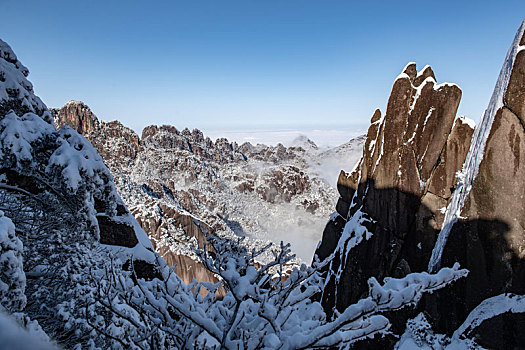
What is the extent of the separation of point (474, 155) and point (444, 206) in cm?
273

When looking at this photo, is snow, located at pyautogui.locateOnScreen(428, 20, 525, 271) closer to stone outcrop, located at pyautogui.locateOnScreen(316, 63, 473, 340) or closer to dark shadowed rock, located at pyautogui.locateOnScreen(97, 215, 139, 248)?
stone outcrop, located at pyautogui.locateOnScreen(316, 63, 473, 340)

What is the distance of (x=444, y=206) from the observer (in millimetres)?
12414

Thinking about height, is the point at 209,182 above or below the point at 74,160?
below

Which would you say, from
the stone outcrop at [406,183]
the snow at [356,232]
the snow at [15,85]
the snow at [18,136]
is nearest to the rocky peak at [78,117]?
the snow at [15,85]

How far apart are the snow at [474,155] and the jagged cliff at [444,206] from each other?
6 centimetres

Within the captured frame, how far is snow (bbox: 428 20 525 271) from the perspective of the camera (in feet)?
31.3

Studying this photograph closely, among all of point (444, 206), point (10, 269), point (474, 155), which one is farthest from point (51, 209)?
point (444, 206)

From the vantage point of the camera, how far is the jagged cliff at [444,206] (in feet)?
30.6

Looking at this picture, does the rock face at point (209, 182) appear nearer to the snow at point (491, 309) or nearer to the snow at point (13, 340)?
the snow at point (491, 309)

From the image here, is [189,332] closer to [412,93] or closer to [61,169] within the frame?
[61,169]

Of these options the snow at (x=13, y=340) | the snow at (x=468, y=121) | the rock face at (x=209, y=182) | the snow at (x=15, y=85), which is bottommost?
the rock face at (x=209, y=182)

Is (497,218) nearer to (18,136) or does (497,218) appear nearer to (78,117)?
(18,136)

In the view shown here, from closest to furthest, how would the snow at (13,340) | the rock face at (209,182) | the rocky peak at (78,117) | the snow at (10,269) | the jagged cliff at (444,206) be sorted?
the snow at (13,340) → the snow at (10,269) → the jagged cliff at (444,206) → the rock face at (209,182) → the rocky peak at (78,117)

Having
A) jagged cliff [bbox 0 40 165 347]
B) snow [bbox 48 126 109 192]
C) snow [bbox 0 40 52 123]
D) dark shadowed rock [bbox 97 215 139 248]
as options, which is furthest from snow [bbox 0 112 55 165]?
dark shadowed rock [bbox 97 215 139 248]
